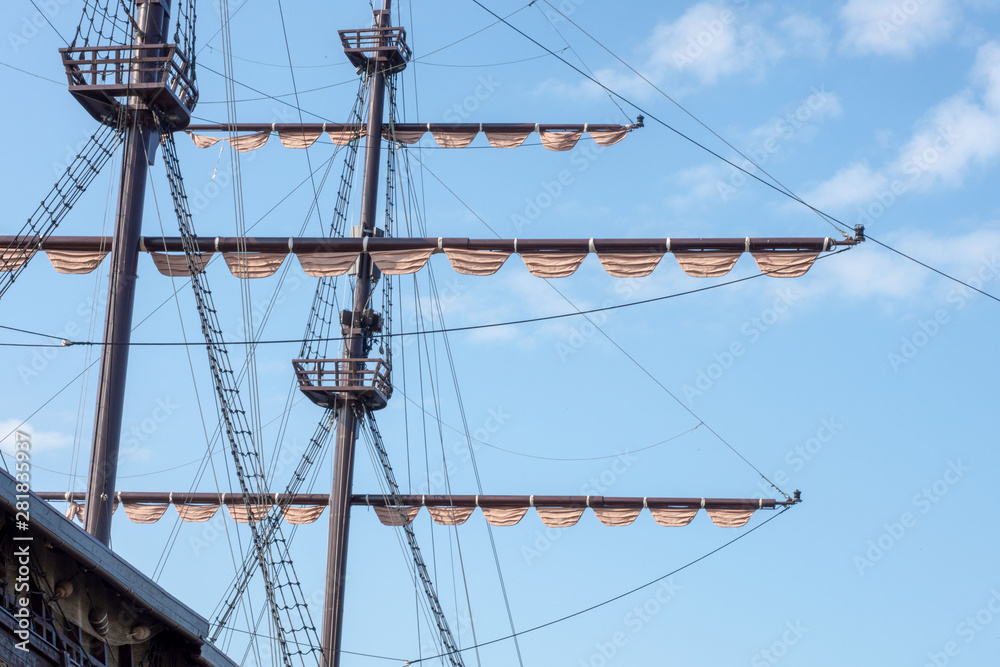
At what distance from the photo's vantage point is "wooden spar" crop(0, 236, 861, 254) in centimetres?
2369

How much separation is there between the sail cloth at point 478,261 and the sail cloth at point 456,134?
694 cm

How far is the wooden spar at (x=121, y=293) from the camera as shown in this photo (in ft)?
57.6

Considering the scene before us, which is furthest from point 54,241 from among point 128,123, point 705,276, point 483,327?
point 705,276

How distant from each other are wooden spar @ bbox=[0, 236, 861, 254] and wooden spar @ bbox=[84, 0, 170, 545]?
11.9ft

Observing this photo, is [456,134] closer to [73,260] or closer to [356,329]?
[356,329]

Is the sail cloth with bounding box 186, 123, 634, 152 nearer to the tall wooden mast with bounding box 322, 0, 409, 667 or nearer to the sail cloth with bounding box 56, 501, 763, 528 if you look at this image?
the tall wooden mast with bounding box 322, 0, 409, 667

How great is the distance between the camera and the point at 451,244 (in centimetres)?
2455

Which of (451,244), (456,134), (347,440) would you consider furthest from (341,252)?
(456,134)

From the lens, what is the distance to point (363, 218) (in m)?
28.5

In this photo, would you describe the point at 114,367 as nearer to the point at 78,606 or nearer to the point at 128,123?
the point at 128,123

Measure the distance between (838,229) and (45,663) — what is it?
16861 mm

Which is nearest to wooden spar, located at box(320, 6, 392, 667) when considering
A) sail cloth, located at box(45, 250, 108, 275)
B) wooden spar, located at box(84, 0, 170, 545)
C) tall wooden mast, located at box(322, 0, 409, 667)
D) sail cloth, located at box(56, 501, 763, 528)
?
tall wooden mast, located at box(322, 0, 409, 667)

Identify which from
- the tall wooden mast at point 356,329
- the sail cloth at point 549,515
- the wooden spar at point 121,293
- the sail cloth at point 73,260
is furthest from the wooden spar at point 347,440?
the wooden spar at point 121,293

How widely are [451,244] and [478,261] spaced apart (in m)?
0.60
